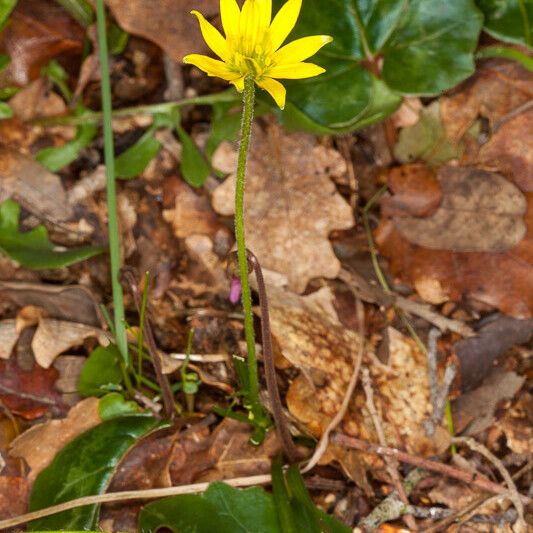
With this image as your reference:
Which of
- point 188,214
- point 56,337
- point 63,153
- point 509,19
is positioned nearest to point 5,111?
point 63,153

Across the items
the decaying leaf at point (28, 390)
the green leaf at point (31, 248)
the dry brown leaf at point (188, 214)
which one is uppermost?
the dry brown leaf at point (188, 214)

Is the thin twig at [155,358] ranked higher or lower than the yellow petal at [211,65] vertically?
lower

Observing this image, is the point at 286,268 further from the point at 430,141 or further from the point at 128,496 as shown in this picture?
the point at 128,496

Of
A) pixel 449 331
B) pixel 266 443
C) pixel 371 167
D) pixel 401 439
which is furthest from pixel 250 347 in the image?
pixel 371 167

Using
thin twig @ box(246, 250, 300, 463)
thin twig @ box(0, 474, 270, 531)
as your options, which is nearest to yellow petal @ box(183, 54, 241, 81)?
thin twig @ box(246, 250, 300, 463)

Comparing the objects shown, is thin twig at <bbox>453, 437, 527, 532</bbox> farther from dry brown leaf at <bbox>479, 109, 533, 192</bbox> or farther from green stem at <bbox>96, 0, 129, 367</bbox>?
green stem at <bbox>96, 0, 129, 367</bbox>

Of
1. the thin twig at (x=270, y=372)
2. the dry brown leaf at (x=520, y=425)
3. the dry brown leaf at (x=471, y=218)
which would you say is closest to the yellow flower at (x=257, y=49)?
the thin twig at (x=270, y=372)

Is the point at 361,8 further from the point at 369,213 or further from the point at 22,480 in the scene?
the point at 22,480

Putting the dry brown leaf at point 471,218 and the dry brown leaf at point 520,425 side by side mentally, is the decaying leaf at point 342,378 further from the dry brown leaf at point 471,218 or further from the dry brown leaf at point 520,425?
the dry brown leaf at point 471,218
